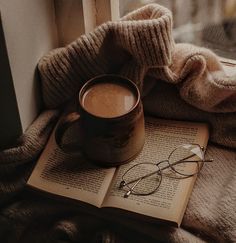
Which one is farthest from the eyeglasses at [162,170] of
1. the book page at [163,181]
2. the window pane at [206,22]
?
the window pane at [206,22]

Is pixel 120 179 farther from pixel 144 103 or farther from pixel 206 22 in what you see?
pixel 206 22

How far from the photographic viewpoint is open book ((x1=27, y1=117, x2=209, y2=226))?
2.60 ft

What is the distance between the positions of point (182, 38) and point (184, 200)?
0.41 meters

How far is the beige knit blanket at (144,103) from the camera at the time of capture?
0.83 m

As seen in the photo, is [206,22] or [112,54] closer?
[112,54]

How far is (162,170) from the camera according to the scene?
85 centimetres

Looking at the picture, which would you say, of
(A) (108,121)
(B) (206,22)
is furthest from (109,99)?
(B) (206,22)

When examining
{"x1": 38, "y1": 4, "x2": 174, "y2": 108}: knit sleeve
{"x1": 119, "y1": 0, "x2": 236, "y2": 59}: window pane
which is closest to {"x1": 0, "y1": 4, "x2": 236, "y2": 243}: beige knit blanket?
{"x1": 38, "y1": 4, "x2": 174, "y2": 108}: knit sleeve

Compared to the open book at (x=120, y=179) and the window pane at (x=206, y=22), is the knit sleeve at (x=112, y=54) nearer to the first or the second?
the open book at (x=120, y=179)

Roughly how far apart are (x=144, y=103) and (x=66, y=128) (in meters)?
0.16

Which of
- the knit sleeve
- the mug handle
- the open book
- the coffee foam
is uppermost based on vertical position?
the knit sleeve

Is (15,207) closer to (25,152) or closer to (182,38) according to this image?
(25,152)

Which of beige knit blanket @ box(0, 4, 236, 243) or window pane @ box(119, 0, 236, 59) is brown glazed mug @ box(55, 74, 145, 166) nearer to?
beige knit blanket @ box(0, 4, 236, 243)

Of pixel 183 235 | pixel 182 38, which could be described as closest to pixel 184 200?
pixel 183 235
